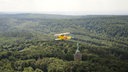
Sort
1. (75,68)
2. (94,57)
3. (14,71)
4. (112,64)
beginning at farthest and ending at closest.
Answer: (94,57) → (112,64) → (75,68) → (14,71)

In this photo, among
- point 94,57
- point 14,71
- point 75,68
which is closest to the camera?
point 14,71

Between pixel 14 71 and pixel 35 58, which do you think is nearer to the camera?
pixel 14 71

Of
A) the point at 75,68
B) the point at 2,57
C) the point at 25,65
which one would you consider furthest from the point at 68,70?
the point at 2,57

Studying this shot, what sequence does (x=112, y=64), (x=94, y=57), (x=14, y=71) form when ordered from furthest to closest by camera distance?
(x=94, y=57)
(x=112, y=64)
(x=14, y=71)

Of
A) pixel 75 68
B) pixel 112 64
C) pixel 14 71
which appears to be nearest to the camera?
pixel 14 71

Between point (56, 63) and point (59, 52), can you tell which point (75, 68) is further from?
point (59, 52)

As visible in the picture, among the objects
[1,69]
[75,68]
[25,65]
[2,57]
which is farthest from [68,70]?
[2,57]

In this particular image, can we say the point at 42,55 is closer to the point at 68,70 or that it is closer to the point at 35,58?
the point at 35,58

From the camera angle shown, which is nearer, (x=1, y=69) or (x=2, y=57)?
(x=1, y=69)
